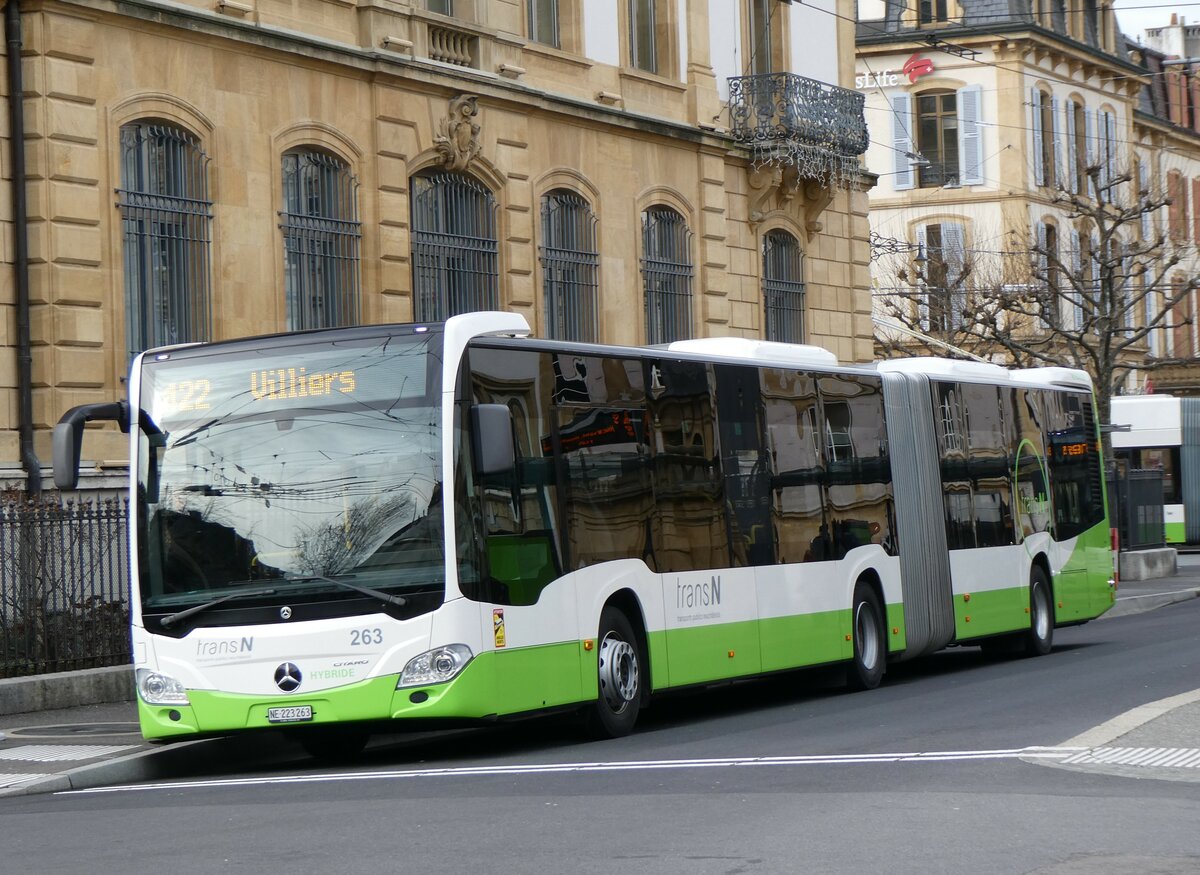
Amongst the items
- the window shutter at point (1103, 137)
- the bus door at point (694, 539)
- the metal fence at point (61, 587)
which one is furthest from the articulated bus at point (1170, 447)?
the metal fence at point (61, 587)

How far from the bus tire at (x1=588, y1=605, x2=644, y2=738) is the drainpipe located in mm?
7443

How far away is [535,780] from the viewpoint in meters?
11.9

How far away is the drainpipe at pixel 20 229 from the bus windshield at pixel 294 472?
21.5 feet

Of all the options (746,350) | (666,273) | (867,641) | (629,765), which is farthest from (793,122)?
(629,765)

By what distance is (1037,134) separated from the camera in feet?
186

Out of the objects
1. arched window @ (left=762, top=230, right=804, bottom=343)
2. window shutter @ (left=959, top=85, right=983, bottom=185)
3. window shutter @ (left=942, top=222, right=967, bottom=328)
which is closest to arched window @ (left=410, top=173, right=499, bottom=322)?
arched window @ (left=762, top=230, right=804, bottom=343)

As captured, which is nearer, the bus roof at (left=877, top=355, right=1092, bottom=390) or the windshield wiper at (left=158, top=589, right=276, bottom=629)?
the windshield wiper at (left=158, top=589, right=276, bottom=629)

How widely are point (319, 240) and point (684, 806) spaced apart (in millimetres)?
14442

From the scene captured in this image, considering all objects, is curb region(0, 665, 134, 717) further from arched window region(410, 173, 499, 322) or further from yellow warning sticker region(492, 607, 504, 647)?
arched window region(410, 173, 499, 322)

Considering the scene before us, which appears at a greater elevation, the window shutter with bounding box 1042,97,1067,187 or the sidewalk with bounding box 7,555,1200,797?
the window shutter with bounding box 1042,97,1067,187

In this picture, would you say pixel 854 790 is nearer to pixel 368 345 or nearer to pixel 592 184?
pixel 368 345

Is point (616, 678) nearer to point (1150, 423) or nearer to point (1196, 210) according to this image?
point (1150, 423)

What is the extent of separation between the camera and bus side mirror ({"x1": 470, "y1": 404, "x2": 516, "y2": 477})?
1284 cm

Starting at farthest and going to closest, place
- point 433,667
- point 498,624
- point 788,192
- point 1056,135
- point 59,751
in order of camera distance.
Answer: point 1056,135 → point 788,192 → point 59,751 → point 498,624 → point 433,667
